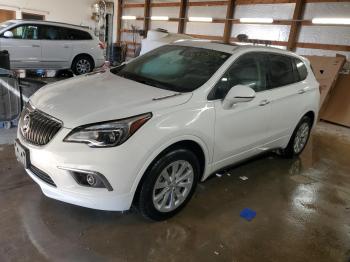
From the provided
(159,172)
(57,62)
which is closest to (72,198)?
(159,172)

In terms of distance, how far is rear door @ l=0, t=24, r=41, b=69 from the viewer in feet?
26.0

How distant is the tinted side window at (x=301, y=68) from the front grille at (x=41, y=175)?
3.13 metres

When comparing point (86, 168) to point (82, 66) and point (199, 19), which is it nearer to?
point (82, 66)

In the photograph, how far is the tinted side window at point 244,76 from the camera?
109 inches

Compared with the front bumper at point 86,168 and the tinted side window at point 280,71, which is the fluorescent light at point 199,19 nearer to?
the tinted side window at point 280,71

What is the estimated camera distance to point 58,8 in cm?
1442

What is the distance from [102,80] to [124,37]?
528 inches

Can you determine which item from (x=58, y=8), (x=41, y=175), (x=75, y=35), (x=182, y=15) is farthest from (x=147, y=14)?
(x=41, y=175)

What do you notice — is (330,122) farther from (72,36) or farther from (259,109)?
(72,36)

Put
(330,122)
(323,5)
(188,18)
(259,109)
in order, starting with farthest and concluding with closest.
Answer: (188,18) < (323,5) < (330,122) < (259,109)

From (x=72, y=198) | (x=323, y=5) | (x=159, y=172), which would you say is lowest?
(x=72, y=198)

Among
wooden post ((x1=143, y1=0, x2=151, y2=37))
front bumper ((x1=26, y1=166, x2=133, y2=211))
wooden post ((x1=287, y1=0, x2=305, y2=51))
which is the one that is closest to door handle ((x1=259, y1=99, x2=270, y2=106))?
front bumper ((x1=26, y1=166, x2=133, y2=211))

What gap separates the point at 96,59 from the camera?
9.63 m

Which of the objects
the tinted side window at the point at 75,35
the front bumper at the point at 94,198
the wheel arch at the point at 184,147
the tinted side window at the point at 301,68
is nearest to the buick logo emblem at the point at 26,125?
the front bumper at the point at 94,198
